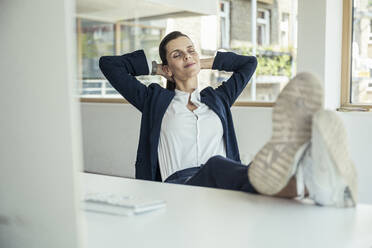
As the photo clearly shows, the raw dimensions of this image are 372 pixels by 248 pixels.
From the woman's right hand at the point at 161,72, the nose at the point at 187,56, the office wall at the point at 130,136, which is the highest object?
the nose at the point at 187,56

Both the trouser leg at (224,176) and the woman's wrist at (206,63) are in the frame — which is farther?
the woman's wrist at (206,63)

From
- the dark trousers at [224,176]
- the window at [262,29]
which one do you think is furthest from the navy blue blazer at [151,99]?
the window at [262,29]

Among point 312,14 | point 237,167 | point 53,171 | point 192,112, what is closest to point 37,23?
point 53,171

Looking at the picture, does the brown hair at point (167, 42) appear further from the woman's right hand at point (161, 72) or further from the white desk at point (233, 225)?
the white desk at point (233, 225)

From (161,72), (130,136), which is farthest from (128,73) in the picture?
(130,136)

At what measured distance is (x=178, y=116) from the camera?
2346 millimetres

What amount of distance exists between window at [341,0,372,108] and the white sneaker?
2.45 m

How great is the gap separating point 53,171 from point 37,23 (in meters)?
0.20

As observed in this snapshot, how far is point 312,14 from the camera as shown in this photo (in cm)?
359

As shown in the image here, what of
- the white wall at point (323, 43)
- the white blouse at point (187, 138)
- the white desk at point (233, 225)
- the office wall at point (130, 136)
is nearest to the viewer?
the white desk at point (233, 225)

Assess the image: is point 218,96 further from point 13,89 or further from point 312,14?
point 13,89

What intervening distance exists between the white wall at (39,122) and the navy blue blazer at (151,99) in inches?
62.8

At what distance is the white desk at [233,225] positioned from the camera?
103 cm

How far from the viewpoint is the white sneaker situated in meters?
1.22
